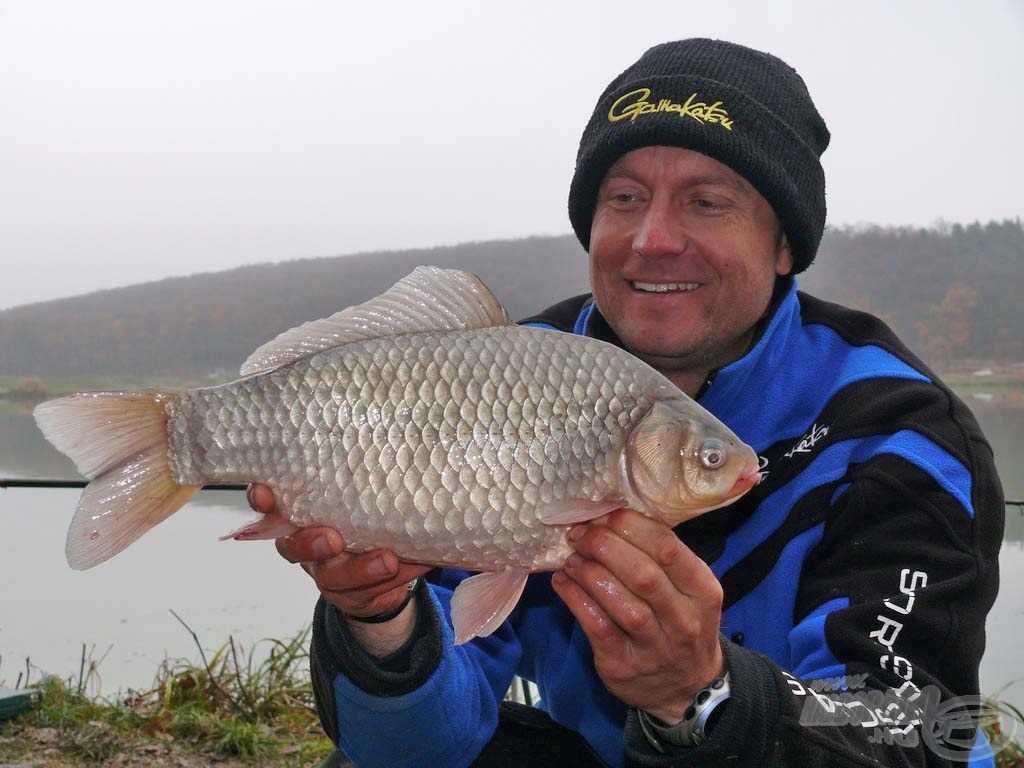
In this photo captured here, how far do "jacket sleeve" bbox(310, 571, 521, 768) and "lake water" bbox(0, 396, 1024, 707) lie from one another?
3.99 feet

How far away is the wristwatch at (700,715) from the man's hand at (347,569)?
375 mm

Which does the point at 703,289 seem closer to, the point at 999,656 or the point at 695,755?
the point at 695,755

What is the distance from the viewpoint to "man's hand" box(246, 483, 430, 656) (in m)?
1.08

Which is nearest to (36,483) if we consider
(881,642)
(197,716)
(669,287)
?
(197,716)

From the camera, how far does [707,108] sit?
1.52 m

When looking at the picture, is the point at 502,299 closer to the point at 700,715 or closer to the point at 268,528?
the point at 268,528

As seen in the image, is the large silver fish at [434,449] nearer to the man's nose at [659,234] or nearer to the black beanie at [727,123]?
the man's nose at [659,234]

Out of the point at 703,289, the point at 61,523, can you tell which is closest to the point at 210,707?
the point at 61,523

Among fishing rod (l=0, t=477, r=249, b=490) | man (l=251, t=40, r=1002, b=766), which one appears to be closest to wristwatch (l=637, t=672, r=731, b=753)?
man (l=251, t=40, r=1002, b=766)

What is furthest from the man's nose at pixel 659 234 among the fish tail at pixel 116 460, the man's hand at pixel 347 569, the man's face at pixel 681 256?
the fish tail at pixel 116 460

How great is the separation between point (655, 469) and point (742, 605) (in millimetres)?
490

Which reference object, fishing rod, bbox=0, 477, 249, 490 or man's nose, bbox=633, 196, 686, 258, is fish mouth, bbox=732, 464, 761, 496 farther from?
fishing rod, bbox=0, 477, 249, 490

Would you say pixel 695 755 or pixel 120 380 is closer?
pixel 695 755

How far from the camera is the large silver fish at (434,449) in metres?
1.03
